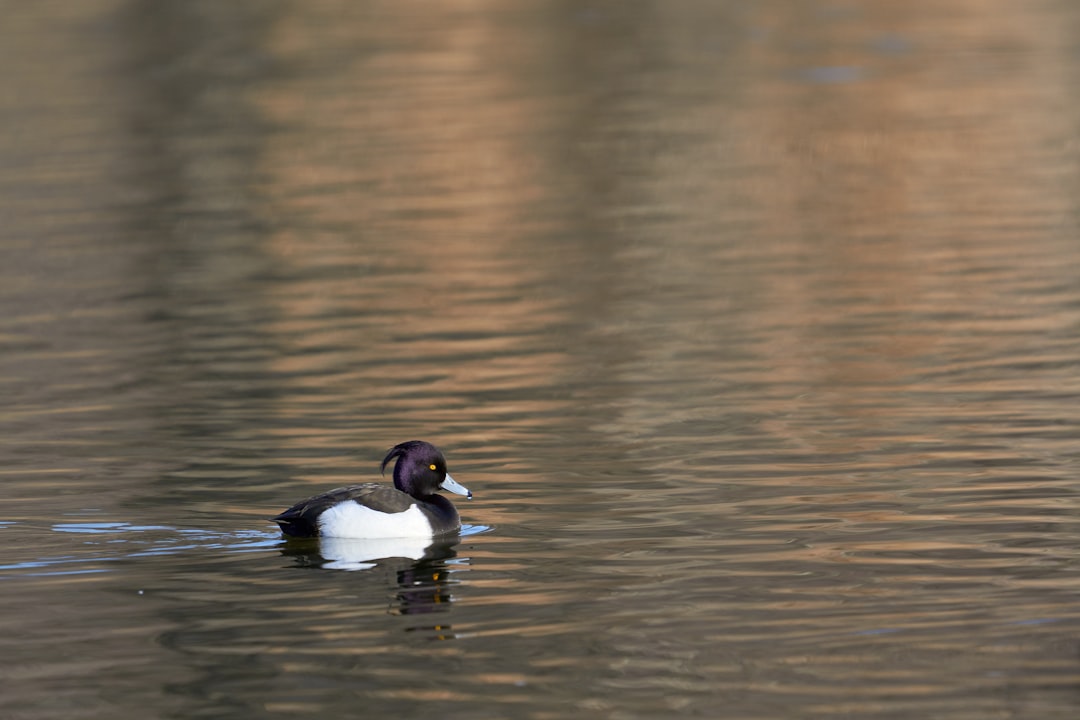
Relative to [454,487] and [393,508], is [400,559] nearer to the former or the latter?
[393,508]

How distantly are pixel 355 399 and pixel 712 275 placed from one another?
6041 millimetres

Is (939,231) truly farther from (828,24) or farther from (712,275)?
(828,24)

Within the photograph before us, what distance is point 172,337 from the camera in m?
18.9

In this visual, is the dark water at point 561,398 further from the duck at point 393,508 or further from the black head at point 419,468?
the black head at point 419,468

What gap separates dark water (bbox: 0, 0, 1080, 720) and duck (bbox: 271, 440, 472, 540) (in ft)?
0.61

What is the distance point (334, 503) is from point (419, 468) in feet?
2.22

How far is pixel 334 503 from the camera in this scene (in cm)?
1155

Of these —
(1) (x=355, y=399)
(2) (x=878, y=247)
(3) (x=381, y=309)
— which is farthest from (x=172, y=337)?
(2) (x=878, y=247)

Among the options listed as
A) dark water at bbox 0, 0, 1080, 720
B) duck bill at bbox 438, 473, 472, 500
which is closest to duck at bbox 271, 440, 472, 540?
duck bill at bbox 438, 473, 472, 500

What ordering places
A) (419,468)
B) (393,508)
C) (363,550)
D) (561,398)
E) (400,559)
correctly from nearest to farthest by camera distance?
(400,559) → (363,550) → (393,508) → (419,468) → (561,398)

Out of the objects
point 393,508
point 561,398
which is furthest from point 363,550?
point 561,398

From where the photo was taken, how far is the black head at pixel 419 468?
12000mm

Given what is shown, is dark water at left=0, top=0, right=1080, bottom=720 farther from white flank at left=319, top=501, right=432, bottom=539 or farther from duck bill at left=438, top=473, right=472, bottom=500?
duck bill at left=438, top=473, right=472, bottom=500

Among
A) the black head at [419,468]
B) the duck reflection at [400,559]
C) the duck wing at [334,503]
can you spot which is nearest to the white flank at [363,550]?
the duck reflection at [400,559]
